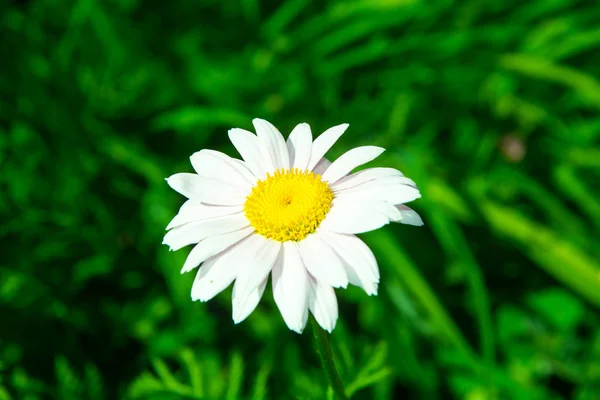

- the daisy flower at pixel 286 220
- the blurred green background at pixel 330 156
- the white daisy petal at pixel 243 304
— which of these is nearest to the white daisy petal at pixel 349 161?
the daisy flower at pixel 286 220

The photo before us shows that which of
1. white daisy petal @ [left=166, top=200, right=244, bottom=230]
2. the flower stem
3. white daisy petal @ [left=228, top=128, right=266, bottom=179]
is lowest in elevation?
the flower stem

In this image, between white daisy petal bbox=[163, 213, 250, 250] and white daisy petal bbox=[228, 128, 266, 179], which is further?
white daisy petal bbox=[228, 128, 266, 179]

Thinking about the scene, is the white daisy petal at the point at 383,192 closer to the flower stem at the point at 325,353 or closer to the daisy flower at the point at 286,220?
the daisy flower at the point at 286,220

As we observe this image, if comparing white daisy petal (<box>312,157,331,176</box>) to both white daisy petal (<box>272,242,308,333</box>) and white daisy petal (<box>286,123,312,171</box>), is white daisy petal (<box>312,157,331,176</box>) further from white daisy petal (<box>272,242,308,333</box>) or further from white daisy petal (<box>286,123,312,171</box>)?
white daisy petal (<box>272,242,308,333</box>)

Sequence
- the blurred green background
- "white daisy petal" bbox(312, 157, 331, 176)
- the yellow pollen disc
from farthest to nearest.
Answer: the blurred green background, "white daisy petal" bbox(312, 157, 331, 176), the yellow pollen disc

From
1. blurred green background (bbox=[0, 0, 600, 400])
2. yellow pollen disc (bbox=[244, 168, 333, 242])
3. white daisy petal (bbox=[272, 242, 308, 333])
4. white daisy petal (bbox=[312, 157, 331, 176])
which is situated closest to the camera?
white daisy petal (bbox=[272, 242, 308, 333])

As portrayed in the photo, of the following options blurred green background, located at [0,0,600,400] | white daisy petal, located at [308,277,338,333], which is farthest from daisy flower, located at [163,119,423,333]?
blurred green background, located at [0,0,600,400]

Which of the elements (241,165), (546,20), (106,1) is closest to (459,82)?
(546,20)
